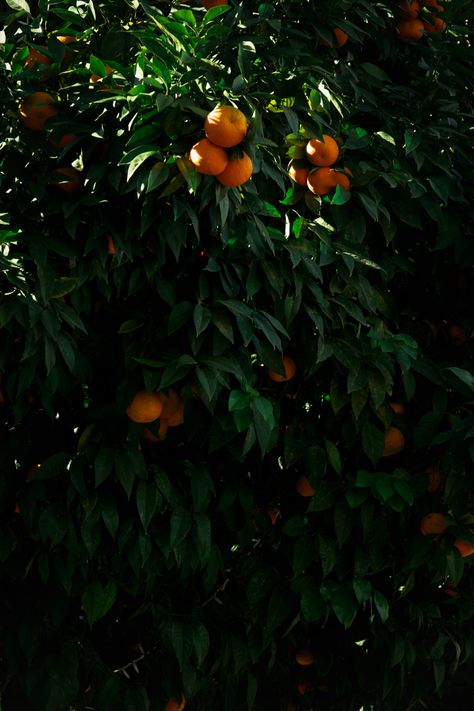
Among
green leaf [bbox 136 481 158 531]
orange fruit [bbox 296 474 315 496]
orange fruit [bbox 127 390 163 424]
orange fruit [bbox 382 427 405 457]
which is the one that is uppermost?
orange fruit [bbox 127 390 163 424]

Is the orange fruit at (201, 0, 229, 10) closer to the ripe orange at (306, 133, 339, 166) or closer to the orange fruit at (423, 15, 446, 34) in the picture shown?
the ripe orange at (306, 133, 339, 166)

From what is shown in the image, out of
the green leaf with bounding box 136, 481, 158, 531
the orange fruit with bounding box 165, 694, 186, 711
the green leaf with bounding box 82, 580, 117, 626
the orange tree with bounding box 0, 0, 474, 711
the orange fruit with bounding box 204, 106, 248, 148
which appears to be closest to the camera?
the orange fruit with bounding box 204, 106, 248, 148

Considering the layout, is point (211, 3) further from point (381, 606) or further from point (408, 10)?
point (381, 606)

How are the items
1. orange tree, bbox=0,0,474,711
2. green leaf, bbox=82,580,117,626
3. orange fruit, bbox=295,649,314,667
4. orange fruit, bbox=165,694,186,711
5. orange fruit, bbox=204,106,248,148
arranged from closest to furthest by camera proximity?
orange fruit, bbox=204,106,248,148 → orange tree, bbox=0,0,474,711 → green leaf, bbox=82,580,117,626 → orange fruit, bbox=165,694,186,711 → orange fruit, bbox=295,649,314,667

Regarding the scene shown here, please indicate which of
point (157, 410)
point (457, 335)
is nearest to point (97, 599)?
point (157, 410)

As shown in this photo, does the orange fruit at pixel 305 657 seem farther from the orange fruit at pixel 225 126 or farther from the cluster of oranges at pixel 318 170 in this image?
the orange fruit at pixel 225 126

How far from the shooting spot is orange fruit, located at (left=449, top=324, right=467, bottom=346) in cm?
258

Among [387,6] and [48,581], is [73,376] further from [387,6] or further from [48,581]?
[387,6]

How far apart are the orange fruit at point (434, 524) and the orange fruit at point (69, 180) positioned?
1.08 meters

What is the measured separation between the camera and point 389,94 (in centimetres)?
262

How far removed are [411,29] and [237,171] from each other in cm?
119

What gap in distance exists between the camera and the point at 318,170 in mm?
2182

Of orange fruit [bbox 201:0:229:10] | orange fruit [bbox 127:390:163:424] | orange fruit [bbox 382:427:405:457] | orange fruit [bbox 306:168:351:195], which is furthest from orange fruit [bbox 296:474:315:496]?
orange fruit [bbox 201:0:229:10]

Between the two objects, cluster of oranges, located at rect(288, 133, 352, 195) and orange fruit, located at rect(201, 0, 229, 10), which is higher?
orange fruit, located at rect(201, 0, 229, 10)
